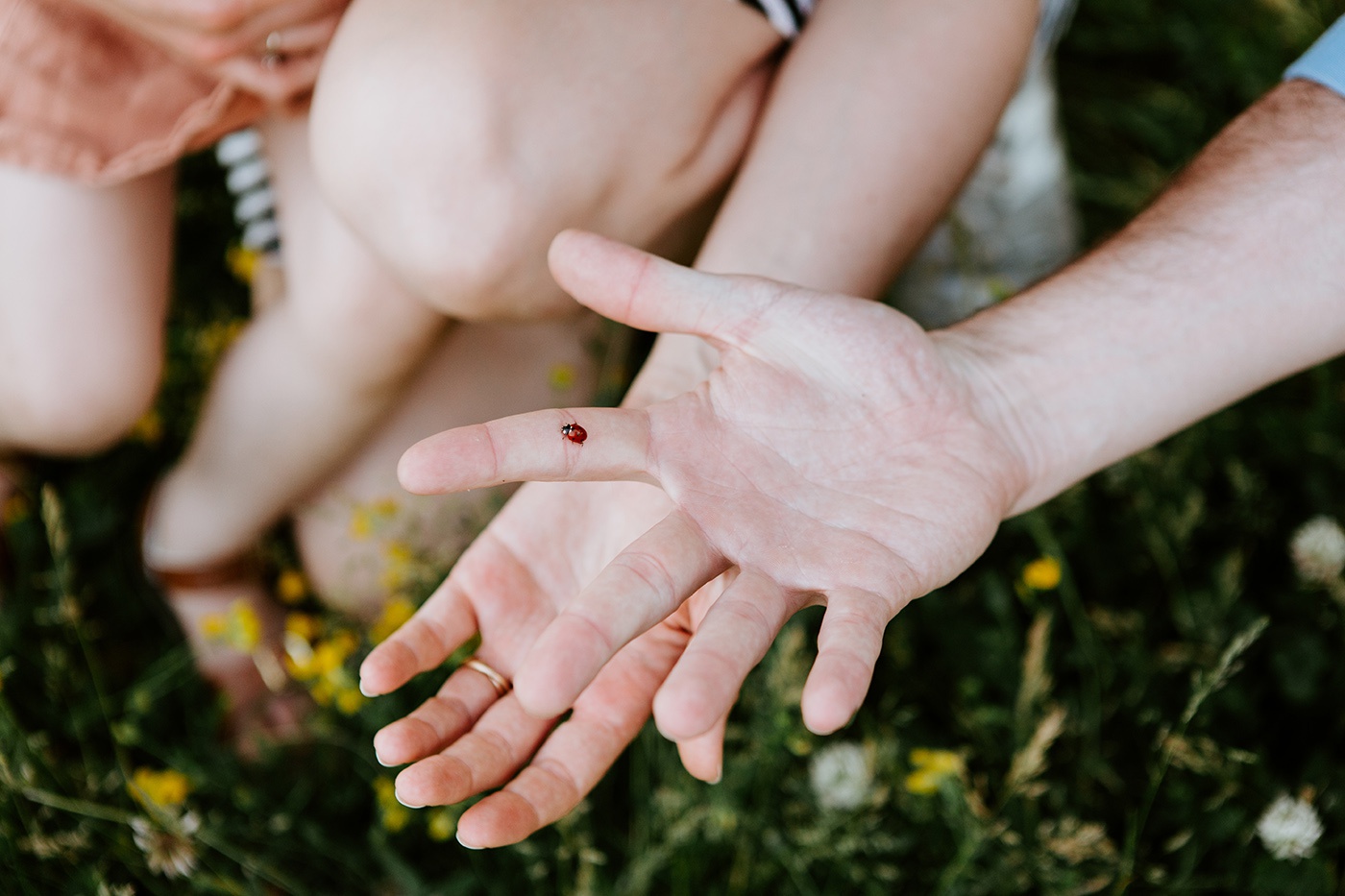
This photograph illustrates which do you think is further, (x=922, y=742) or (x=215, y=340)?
(x=215, y=340)

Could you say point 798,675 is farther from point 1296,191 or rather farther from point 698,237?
point 1296,191

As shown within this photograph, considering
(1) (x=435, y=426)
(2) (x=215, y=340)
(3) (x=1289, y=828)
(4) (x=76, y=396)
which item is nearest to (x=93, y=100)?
(4) (x=76, y=396)

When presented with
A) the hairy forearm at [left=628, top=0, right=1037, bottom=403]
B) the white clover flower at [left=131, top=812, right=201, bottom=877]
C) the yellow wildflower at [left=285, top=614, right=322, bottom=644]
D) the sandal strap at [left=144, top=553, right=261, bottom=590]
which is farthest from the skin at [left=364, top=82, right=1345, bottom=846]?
the sandal strap at [left=144, top=553, right=261, bottom=590]

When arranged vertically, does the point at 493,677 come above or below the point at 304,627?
above

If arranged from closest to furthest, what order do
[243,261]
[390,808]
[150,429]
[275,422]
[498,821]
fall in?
[498,821], [390,808], [275,422], [150,429], [243,261]

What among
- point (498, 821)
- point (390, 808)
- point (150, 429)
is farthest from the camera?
point (150, 429)

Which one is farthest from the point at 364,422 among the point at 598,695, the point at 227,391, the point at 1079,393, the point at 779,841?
the point at 1079,393

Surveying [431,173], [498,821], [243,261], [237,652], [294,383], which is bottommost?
[237,652]

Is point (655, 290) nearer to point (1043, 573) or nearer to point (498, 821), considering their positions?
point (498, 821)
